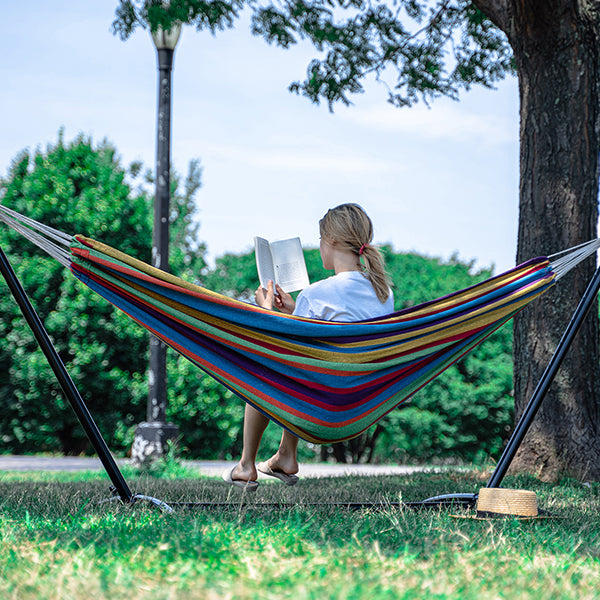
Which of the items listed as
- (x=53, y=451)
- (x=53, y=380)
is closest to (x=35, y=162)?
(x=53, y=380)

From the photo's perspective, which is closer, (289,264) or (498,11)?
(289,264)

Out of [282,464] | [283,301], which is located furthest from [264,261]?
[282,464]

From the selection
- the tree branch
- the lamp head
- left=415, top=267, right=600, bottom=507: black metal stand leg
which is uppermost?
the lamp head

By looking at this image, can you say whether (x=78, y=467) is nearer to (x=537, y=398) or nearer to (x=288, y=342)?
(x=288, y=342)

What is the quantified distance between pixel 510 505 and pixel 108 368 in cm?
717

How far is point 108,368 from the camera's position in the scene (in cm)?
888

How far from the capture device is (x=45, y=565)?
1604mm

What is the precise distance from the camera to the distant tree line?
8609 millimetres

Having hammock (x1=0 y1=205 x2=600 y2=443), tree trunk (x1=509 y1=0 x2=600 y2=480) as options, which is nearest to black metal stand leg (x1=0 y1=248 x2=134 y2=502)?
hammock (x1=0 y1=205 x2=600 y2=443)

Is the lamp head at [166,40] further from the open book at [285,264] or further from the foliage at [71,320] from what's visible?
the open book at [285,264]

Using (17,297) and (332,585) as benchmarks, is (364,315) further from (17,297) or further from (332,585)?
(332,585)

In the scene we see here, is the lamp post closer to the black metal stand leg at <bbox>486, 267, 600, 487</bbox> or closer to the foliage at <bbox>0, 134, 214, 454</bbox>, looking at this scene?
the foliage at <bbox>0, 134, 214, 454</bbox>

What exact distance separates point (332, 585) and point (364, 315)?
1568mm

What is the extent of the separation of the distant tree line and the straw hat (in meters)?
6.66
